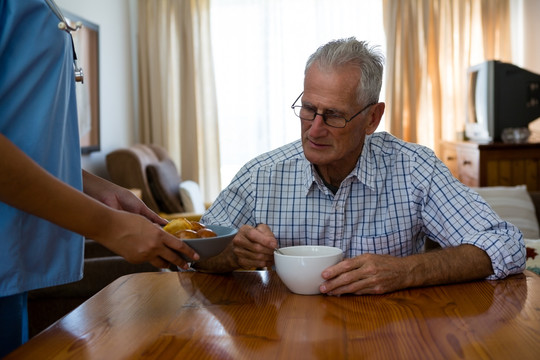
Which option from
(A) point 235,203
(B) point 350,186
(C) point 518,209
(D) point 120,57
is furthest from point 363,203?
(D) point 120,57

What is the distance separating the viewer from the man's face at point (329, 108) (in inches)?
66.0

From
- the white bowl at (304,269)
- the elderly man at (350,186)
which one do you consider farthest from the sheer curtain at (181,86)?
the white bowl at (304,269)

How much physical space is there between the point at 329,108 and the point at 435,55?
4.49 meters

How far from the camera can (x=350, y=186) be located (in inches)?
67.8

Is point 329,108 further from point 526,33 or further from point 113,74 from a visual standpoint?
point 526,33

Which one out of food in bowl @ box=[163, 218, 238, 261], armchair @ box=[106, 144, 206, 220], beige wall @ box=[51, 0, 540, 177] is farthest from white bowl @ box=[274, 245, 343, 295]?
beige wall @ box=[51, 0, 540, 177]

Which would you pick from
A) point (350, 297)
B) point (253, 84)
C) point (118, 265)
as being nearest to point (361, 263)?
point (350, 297)

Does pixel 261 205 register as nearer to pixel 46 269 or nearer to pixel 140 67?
pixel 46 269

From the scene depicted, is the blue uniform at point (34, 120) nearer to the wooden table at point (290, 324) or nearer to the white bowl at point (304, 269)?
the wooden table at point (290, 324)

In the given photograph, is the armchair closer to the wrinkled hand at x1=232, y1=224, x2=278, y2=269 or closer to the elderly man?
the elderly man

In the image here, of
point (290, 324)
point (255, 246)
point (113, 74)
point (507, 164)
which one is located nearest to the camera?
point (290, 324)

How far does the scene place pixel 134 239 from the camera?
1075 millimetres

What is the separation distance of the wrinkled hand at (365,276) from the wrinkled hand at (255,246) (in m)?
0.20

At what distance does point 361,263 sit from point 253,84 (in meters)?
4.94
